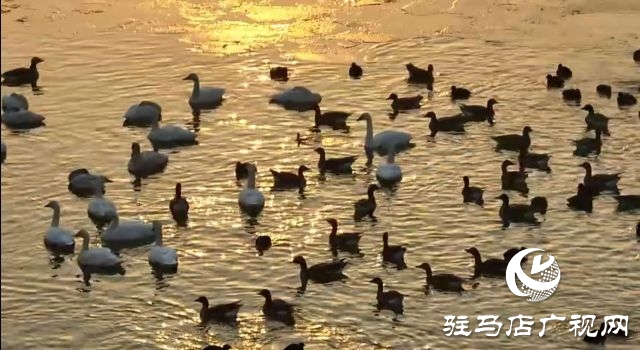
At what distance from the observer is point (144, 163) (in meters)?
25.2

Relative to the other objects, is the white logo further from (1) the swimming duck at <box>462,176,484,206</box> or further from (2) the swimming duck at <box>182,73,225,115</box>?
(2) the swimming duck at <box>182,73,225,115</box>

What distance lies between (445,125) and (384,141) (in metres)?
1.72

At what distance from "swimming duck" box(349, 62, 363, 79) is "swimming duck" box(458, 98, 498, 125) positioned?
3530 mm

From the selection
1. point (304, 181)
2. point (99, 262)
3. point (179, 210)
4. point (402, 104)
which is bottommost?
point (99, 262)

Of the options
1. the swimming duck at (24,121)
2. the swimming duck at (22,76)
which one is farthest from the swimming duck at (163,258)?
the swimming duck at (22,76)

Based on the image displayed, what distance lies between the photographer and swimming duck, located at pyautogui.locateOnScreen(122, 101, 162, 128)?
2770cm

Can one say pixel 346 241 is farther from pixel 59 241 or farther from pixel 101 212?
pixel 59 241

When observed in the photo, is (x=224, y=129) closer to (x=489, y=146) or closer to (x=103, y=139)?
(x=103, y=139)

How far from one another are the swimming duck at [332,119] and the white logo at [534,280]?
7.54m

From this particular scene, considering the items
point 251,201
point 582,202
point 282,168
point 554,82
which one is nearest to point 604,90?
point 554,82

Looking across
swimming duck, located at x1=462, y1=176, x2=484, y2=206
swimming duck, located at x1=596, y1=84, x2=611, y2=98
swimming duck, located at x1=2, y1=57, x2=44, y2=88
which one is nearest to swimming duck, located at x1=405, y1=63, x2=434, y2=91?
swimming duck, located at x1=596, y1=84, x2=611, y2=98

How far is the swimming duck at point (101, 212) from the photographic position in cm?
2244

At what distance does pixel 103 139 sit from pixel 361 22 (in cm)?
1021

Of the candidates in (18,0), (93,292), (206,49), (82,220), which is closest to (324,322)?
(93,292)
